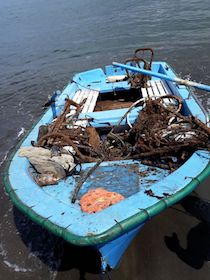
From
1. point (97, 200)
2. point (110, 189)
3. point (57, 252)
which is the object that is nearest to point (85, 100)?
point (110, 189)

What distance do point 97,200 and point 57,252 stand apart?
6.44 feet

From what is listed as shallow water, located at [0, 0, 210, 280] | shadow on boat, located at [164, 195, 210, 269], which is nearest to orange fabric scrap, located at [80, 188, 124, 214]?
shallow water, located at [0, 0, 210, 280]

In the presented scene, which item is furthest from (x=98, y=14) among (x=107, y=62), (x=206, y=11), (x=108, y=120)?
(x=108, y=120)

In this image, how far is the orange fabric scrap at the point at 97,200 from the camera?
4.34 m

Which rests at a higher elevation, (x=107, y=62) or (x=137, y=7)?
(x=137, y=7)

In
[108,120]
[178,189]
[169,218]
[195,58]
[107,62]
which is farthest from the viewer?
[107,62]

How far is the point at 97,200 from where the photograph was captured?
446 cm

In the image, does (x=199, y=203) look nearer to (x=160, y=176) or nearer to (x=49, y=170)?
(x=160, y=176)

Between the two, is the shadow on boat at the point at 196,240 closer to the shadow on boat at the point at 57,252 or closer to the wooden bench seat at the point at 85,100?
the shadow on boat at the point at 57,252

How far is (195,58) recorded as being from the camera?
14.9 metres

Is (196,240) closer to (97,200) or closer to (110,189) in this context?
(110,189)

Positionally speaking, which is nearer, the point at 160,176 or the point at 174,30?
the point at 160,176

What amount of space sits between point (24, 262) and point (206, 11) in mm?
21067

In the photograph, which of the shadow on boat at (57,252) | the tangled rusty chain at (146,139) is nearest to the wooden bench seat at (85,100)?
the tangled rusty chain at (146,139)
